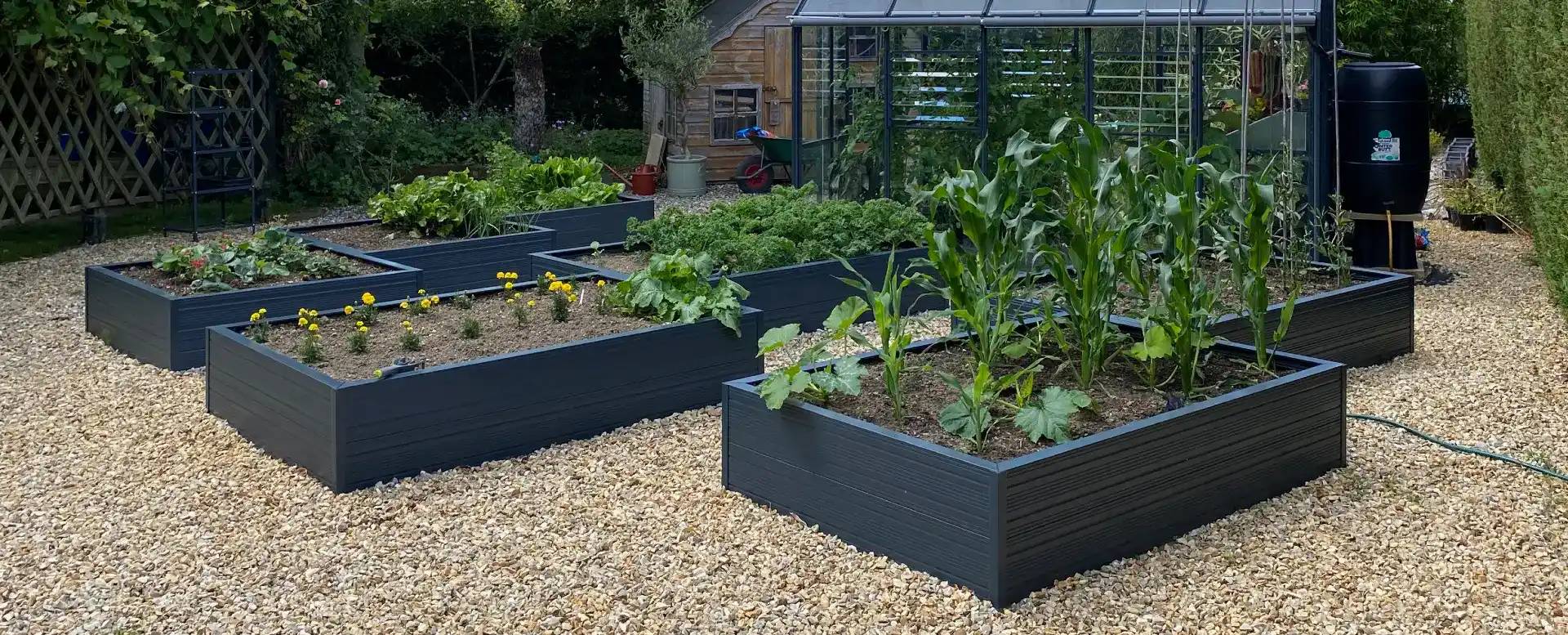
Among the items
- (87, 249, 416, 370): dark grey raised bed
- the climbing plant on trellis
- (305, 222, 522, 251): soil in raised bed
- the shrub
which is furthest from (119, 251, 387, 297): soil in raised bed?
the climbing plant on trellis

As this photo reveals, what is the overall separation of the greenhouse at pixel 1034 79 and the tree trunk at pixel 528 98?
537cm

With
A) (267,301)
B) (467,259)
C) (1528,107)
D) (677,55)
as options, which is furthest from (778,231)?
(677,55)

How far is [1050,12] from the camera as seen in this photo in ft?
27.7

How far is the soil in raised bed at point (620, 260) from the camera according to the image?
23.5 ft

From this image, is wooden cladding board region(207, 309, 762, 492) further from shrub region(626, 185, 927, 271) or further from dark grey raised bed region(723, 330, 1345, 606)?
shrub region(626, 185, 927, 271)

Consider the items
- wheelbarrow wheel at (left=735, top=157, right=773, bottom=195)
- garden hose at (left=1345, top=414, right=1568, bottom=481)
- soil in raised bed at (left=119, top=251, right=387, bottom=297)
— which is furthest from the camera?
wheelbarrow wheel at (left=735, top=157, right=773, bottom=195)

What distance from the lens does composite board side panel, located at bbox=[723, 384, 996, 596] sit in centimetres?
375

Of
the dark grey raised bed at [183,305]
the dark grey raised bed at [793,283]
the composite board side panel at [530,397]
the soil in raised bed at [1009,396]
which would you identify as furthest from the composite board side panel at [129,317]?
the soil in raised bed at [1009,396]

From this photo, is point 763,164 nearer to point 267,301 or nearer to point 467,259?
point 467,259

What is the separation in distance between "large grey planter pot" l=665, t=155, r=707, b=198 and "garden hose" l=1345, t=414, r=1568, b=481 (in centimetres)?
811

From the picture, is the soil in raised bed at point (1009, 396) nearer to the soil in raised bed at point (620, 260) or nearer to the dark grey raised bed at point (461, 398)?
the dark grey raised bed at point (461, 398)

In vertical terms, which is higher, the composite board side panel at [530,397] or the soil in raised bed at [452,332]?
the soil in raised bed at [452,332]

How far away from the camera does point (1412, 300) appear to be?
6426 millimetres

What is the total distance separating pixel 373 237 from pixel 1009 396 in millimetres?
4788
